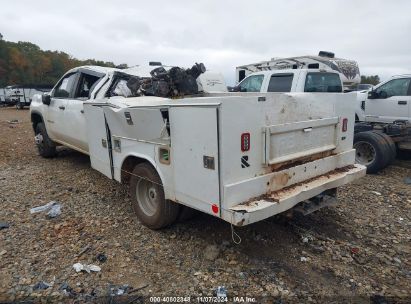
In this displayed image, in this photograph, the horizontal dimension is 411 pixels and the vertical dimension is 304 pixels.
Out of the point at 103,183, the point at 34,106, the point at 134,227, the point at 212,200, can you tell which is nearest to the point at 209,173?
the point at 212,200

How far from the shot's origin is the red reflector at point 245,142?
9.70ft

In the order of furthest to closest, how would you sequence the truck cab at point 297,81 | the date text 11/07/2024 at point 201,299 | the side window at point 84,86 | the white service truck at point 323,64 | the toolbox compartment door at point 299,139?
the white service truck at point 323,64 → the truck cab at point 297,81 → the side window at point 84,86 → the toolbox compartment door at point 299,139 → the date text 11/07/2024 at point 201,299

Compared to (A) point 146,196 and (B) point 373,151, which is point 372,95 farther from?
(A) point 146,196

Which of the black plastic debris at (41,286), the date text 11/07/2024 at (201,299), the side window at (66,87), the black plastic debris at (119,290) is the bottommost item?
the date text 11/07/2024 at (201,299)

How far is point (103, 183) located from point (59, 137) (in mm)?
1589

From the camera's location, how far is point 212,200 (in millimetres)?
2967

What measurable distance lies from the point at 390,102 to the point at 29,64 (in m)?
67.2

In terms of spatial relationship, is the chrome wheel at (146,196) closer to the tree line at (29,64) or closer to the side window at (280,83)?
the side window at (280,83)

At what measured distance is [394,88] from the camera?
305 inches

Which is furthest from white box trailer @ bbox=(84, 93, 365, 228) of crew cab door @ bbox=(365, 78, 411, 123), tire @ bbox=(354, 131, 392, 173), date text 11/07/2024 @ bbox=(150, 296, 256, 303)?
crew cab door @ bbox=(365, 78, 411, 123)

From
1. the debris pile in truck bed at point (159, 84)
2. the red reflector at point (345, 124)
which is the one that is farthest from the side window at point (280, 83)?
the red reflector at point (345, 124)

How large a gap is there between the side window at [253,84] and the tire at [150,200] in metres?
5.58

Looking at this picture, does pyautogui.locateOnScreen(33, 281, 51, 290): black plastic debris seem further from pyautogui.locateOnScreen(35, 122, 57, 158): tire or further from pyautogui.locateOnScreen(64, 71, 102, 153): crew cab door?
pyautogui.locateOnScreen(35, 122, 57, 158): tire

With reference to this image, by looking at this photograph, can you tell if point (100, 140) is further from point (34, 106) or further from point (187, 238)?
point (34, 106)
